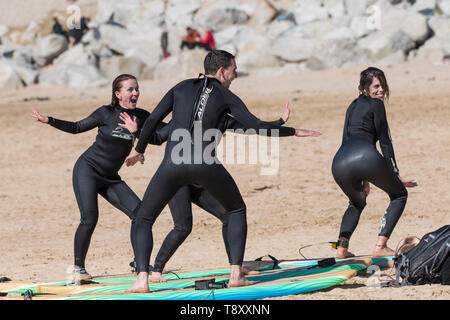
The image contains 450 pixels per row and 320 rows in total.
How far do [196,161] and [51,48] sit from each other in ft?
78.3

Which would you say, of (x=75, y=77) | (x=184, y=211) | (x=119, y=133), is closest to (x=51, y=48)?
(x=75, y=77)

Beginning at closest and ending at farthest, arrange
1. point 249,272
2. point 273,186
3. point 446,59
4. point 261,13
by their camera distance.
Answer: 1. point 249,272
2. point 273,186
3. point 446,59
4. point 261,13

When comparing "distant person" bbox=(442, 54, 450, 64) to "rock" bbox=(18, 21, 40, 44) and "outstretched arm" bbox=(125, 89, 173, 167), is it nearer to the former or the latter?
"outstretched arm" bbox=(125, 89, 173, 167)

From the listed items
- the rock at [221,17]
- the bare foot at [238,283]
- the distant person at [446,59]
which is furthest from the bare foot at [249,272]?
the rock at [221,17]

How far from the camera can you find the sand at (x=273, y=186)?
9930 millimetres

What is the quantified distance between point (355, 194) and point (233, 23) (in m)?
21.9

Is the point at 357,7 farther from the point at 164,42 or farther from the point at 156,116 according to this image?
the point at 156,116

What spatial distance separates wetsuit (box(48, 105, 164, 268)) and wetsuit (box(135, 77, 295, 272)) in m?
1.14

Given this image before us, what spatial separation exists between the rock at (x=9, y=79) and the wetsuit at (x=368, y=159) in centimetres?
1783

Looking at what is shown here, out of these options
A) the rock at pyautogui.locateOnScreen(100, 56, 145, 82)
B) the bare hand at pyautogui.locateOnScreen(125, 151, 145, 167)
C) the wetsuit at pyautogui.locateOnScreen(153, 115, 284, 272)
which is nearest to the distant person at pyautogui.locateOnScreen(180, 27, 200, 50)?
the rock at pyautogui.locateOnScreen(100, 56, 145, 82)

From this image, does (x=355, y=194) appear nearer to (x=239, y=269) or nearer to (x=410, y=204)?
(x=239, y=269)

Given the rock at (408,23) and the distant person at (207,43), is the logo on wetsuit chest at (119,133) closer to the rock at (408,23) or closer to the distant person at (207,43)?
the rock at (408,23)

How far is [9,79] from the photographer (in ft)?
81.9

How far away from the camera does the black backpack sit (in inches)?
284
